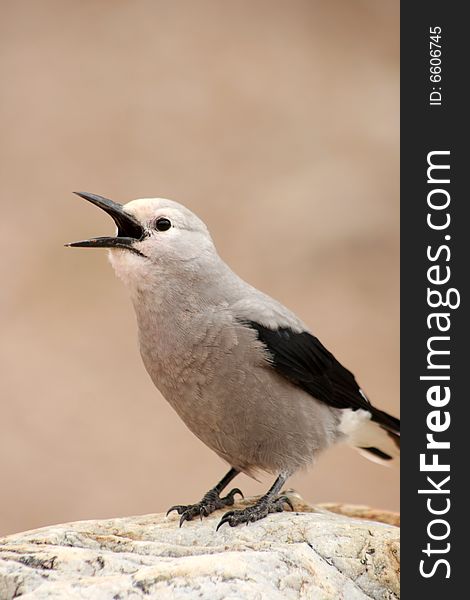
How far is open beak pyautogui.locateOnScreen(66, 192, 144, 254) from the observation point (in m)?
3.01

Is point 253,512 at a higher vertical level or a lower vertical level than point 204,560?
higher

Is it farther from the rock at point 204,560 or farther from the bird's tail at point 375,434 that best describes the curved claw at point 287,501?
the bird's tail at point 375,434

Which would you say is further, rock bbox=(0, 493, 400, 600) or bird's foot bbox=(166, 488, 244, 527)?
bird's foot bbox=(166, 488, 244, 527)

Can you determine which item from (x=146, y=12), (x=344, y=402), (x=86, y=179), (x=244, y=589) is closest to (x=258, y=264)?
(x=86, y=179)

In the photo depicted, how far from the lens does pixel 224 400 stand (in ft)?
9.94

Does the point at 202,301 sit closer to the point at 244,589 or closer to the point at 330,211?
the point at 244,589

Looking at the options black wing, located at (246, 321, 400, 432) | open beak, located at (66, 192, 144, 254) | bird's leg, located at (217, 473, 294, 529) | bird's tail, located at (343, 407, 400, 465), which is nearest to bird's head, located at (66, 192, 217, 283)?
open beak, located at (66, 192, 144, 254)

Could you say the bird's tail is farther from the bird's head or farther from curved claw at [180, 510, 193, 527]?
the bird's head

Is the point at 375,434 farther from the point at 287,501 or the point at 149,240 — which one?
the point at 149,240

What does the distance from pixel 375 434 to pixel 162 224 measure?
1.33m

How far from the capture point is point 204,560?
2.46m

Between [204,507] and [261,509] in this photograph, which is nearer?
[261,509]

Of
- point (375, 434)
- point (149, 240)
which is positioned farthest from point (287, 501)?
point (149, 240)

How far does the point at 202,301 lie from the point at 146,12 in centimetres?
515
